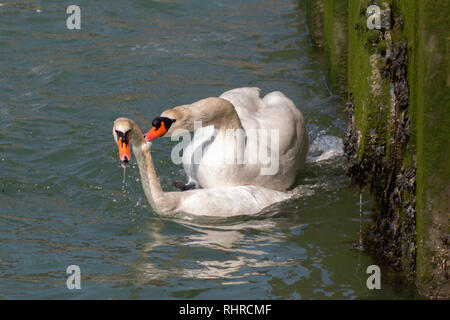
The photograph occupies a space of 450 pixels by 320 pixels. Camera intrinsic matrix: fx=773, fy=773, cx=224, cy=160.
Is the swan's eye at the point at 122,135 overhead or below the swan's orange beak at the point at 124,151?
overhead

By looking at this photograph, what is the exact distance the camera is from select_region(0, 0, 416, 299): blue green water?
18.7 ft

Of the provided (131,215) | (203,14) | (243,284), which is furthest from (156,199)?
(203,14)

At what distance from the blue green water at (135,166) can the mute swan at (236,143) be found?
371 millimetres

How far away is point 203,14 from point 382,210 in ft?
28.2

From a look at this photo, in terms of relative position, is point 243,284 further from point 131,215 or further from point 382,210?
point 131,215

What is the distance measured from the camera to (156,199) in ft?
22.5

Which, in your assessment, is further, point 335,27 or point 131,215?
point 335,27

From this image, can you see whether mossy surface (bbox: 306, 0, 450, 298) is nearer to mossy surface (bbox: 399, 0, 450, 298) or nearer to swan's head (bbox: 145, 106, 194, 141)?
mossy surface (bbox: 399, 0, 450, 298)

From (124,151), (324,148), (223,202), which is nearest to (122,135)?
(124,151)

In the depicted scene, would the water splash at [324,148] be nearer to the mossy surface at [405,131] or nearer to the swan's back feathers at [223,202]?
the swan's back feathers at [223,202]

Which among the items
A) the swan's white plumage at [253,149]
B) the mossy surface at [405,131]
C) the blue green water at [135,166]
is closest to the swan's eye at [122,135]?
the blue green water at [135,166]

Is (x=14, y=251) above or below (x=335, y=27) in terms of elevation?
below

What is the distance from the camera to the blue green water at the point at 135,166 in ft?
18.7

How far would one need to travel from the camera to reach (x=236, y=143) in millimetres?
7266
